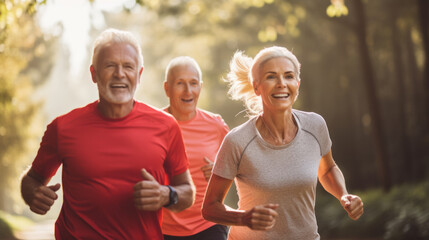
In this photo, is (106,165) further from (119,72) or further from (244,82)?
(244,82)

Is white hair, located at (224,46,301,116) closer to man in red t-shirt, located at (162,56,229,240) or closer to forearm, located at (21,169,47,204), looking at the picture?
man in red t-shirt, located at (162,56,229,240)

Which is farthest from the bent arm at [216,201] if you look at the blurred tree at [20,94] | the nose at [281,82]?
the blurred tree at [20,94]

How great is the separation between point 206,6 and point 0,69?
6.28m

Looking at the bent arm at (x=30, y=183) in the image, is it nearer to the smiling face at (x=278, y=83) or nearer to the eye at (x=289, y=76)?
the smiling face at (x=278, y=83)

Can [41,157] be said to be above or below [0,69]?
below

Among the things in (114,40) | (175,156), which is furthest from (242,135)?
(114,40)

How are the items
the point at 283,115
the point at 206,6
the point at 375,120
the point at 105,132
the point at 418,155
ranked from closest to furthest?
the point at 105,132 < the point at 283,115 < the point at 375,120 < the point at 206,6 < the point at 418,155

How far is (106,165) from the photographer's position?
4230 mm

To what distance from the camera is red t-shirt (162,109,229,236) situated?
20.2ft

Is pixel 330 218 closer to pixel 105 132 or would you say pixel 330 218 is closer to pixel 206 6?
pixel 206 6

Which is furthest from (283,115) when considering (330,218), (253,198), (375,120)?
(330,218)

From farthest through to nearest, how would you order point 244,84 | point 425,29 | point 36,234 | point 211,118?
point 36,234, point 425,29, point 211,118, point 244,84

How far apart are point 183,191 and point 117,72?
0.93 metres

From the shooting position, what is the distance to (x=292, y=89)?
459cm
